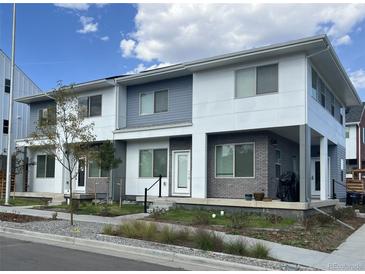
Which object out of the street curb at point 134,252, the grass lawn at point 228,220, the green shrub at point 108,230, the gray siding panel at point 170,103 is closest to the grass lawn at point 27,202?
the gray siding panel at point 170,103

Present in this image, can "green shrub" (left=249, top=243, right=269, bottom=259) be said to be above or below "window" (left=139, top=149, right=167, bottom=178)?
below

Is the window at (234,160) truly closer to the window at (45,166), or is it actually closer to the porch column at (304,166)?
the porch column at (304,166)

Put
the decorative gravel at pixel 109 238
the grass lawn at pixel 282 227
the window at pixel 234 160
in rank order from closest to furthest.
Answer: the decorative gravel at pixel 109 238 < the grass lawn at pixel 282 227 < the window at pixel 234 160

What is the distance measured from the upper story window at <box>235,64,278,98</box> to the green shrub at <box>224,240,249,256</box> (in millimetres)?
8982

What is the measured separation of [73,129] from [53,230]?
3297 mm

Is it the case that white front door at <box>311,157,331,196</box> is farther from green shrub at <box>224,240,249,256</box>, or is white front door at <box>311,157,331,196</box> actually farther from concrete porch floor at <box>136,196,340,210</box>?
green shrub at <box>224,240,249,256</box>

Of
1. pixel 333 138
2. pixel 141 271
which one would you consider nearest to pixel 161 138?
pixel 333 138

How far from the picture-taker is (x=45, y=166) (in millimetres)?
26766

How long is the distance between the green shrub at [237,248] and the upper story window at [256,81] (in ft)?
29.5

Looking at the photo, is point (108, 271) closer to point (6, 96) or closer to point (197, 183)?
point (197, 183)

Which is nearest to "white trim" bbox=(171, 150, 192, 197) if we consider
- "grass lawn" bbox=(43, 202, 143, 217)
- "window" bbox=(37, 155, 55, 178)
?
"grass lawn" bbox=(43, 202, 143, 217)

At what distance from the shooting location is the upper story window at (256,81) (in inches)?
687

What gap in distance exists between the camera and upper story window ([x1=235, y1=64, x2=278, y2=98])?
1745 centimetres

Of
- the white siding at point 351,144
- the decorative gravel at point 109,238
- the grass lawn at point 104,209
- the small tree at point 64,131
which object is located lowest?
the decorative gravel at point 109,238
